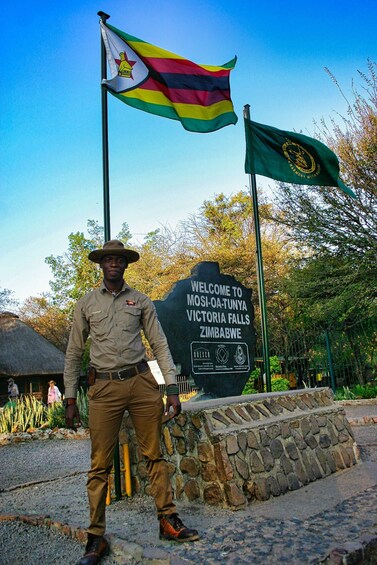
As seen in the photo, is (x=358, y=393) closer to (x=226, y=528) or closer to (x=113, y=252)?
(x=226, y=528)

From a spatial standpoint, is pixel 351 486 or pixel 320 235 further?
pixel 320 235

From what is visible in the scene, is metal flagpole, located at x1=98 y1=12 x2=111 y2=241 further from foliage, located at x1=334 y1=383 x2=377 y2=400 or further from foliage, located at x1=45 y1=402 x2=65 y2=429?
foliage, located at x1=334 y1=383 x2=377 y2=400

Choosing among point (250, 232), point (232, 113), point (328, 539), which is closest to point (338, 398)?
point (232, 113)

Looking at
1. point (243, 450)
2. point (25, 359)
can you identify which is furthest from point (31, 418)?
point (25, 359)

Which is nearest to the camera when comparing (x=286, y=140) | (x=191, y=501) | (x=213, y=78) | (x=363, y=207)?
(x=191, y=501)

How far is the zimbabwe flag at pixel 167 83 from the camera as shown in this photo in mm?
6250

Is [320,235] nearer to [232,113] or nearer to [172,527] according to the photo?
[232,113]

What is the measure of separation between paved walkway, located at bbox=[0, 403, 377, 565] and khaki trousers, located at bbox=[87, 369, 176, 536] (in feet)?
1.04

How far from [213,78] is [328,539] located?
20.4ft

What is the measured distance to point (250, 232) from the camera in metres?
27.5

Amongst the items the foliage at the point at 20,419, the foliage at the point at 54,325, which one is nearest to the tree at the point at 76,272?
the foliage at the point at 54,325

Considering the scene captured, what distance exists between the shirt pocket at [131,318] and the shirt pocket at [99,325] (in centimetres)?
14

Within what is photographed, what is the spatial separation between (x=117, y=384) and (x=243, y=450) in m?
1.73

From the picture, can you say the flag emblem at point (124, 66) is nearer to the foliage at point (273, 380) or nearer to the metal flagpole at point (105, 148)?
the metal flagpole at point (105, 148)
